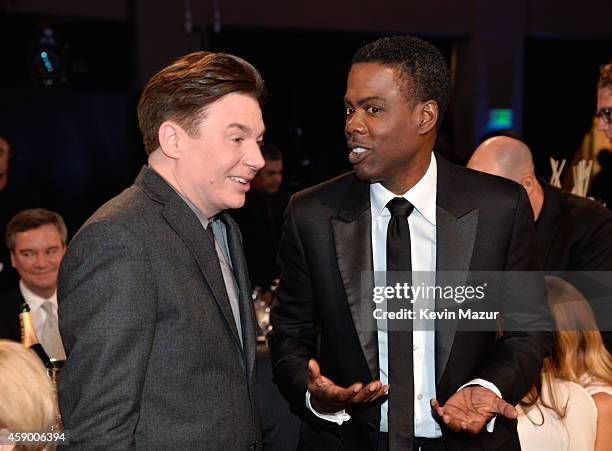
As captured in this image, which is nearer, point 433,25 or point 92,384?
point 92,384

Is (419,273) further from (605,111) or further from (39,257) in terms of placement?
(39,257)

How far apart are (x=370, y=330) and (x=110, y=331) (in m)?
0.74

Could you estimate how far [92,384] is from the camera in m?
1.47

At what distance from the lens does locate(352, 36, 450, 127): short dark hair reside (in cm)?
211

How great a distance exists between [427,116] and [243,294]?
70 cm

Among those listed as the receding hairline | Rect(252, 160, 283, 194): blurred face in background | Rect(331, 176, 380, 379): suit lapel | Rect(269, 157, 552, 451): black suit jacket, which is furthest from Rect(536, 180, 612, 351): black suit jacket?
Rect(252, 160, 283, 194): blurred face in background

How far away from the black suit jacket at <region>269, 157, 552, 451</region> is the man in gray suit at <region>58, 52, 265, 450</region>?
0.24 m

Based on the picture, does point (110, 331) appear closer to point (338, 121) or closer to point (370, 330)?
point (370, 330)

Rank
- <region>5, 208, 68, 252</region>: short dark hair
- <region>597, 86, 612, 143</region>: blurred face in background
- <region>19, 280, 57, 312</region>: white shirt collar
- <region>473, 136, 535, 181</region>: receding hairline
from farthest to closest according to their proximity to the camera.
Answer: <region>5, 208, 68, 252</region>: short dark hair
<region>19, 280, 57, 312</region>: white shirt collar
<region>473, 136, 535, 181</region>: receding hairline
<region>597, 86, 612, 143</region>: blurred face in background

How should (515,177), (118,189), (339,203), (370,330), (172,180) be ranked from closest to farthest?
(172,180) → (370,330) → (339,203) → (515,177) → (118,189)

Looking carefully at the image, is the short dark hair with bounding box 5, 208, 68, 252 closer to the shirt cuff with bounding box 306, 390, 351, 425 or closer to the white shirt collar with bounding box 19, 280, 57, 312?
the white shirt collar with bounding box 19, 280, 57, 312

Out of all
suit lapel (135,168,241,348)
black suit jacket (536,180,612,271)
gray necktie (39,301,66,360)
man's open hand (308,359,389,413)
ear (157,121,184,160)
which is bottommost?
gray necktie (39,301,66,360)

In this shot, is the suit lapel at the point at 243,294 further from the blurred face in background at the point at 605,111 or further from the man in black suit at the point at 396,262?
the blurred face in background at the point at 605,111

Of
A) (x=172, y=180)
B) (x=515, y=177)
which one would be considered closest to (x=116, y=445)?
(x=172, y=180)
